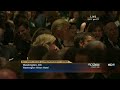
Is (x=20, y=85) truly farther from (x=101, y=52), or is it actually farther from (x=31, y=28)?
(x=101, y=52)

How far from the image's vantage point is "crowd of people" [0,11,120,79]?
3721mm

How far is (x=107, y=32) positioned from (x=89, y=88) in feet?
2.03

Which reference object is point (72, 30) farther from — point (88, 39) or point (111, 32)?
point (111, 32)

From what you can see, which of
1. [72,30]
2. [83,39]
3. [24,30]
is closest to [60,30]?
[72,30]

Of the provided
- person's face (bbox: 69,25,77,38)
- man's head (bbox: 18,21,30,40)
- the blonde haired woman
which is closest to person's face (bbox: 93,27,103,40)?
person's face (bbox: 69,25,77,38)

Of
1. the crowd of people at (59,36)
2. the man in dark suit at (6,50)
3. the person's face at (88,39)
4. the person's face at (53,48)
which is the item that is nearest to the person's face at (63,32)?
the crowd of people at (59,36)

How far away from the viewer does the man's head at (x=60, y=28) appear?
12.2 feet

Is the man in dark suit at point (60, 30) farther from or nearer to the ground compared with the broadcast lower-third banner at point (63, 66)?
farther from the ground

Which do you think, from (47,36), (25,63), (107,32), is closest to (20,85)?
(25,63)

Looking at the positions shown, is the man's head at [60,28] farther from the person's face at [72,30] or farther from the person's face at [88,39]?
the person's face at [88,39]

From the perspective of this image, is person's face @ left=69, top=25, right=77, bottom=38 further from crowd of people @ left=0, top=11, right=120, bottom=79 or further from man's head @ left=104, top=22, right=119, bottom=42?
man's head @ left=104, top=22, right=119, bottom=42

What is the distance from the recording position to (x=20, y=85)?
3.83 metres

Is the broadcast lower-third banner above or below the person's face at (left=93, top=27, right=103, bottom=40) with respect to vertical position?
below

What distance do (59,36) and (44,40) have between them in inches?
6.3
